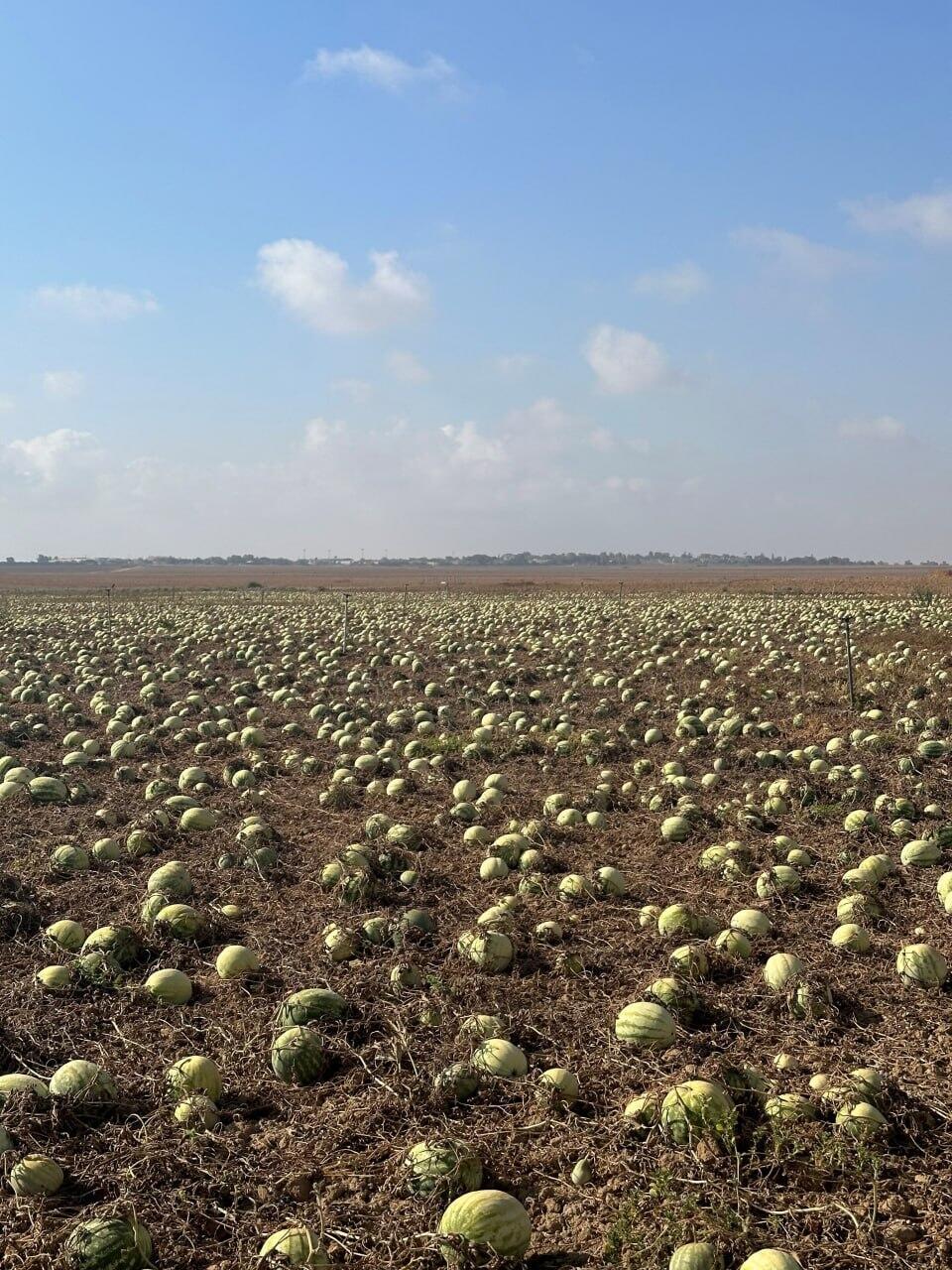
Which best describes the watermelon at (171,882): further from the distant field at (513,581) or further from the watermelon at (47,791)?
the distant field at (513,581)

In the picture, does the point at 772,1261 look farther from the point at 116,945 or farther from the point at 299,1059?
the point at 116,945

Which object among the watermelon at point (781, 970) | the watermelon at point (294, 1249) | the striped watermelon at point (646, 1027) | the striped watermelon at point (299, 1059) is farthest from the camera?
the watermelon at point (781, 970)

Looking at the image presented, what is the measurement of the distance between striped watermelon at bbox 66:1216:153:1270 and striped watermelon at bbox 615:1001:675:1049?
8.14 ft

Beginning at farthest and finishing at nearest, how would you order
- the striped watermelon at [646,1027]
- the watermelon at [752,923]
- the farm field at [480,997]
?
the watermelon at [752,923] < the striped watermelon at [646,1027] < the farm field at [480,997]

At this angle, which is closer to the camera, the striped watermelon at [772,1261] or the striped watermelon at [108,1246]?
the striped watermelon at [772,1261]

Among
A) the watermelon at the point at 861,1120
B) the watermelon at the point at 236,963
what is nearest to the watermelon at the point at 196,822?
the watermelon at the point at 236,963

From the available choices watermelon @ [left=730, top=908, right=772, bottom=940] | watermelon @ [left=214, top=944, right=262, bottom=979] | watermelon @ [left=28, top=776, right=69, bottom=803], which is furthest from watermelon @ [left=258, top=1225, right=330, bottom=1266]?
watermelon @ [left=28, top=776, right=69, bottom=803]

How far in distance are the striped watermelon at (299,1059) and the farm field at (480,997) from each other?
0.06 ft

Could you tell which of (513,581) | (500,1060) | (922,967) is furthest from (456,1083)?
(513,581)

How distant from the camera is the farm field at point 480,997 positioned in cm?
379

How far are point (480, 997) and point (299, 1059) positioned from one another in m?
1.18

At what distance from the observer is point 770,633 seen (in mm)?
25547

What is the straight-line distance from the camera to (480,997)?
5598 millimetres

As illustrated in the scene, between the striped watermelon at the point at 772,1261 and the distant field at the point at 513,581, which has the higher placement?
the distant field at the point at 513,581
